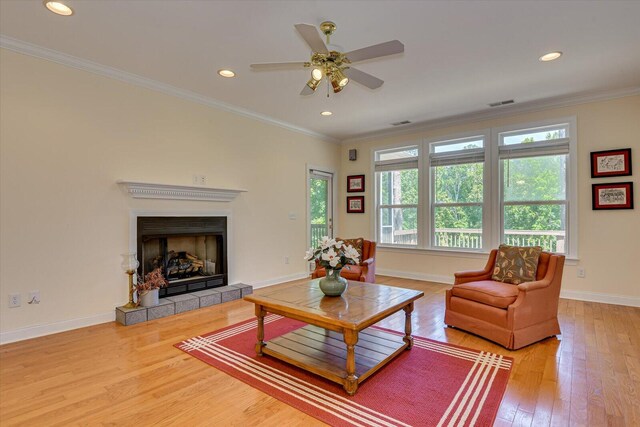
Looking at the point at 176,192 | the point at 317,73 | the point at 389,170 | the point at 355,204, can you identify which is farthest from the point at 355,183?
the point at 317,73

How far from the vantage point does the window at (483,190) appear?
Result: 15.1 feet

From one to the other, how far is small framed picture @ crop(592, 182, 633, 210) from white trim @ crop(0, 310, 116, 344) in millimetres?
6093

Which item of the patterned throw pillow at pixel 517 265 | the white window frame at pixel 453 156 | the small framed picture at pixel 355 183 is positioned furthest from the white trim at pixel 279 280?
the patterned throw pillow at pixel 517 265

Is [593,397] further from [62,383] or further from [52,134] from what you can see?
[52,134]

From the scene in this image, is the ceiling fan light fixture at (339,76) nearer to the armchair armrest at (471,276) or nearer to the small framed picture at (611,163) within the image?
the armchair armrest at (471,276)

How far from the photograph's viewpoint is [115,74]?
11.8 feet

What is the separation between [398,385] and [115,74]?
410 cm

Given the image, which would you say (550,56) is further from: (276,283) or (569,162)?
(276,283)

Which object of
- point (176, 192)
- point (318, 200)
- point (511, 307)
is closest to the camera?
point (511, 307)

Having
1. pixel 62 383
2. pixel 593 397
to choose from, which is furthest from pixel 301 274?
pixel 593 397

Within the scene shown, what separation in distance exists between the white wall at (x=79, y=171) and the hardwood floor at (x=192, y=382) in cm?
42

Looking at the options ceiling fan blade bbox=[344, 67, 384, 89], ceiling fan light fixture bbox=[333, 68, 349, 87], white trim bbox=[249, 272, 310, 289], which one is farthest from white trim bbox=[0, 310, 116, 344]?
ceiling fan blade bbox=[344, 67, 384, 89]

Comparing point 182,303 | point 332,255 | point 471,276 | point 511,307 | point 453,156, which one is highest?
point 453,156

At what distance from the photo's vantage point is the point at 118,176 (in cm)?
365
